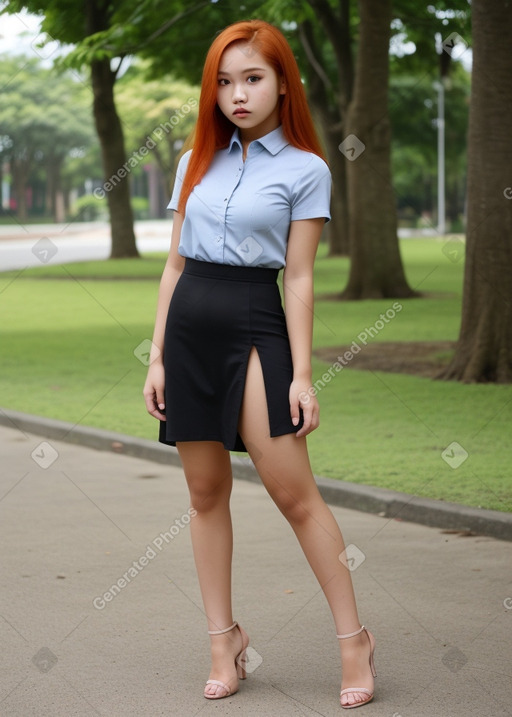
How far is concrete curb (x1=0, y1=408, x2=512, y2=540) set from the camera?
6.13 m

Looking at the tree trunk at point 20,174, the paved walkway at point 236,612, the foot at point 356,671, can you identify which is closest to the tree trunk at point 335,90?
the paved walkway at point 236,612

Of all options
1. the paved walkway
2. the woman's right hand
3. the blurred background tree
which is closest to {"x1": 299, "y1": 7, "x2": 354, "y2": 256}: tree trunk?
the paved walkway

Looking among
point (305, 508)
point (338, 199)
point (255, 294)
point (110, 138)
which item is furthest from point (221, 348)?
point (338, 199)

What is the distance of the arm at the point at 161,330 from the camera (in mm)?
3883

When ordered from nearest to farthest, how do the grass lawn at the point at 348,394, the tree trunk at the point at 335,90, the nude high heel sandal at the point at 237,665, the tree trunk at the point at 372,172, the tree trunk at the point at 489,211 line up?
the nude high heel sandal at the point at 237,665 < the grass lawn at the point at 348,394 < the tree trunk at the point at 489,211 < the tree trunk at the point at 372,172 < the tree trunk at the point at 335,90

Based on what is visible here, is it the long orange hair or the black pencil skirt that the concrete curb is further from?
the long orange hair

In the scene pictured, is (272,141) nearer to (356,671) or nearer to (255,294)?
(255,294)

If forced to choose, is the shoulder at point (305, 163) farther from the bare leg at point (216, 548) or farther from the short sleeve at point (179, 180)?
the bare leg at point (216, 548)

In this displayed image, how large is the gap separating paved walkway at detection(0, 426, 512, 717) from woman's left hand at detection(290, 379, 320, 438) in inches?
34.3

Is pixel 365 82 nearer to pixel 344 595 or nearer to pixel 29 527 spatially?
pixel 29 527

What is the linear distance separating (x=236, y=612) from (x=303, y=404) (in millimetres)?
1488

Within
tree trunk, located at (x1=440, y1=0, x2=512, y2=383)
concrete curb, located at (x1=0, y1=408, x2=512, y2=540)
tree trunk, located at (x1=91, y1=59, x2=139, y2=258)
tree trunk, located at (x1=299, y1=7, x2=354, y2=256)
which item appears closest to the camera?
concrete curb, located at (x1=0, y1=408, x2=512, y2=540)

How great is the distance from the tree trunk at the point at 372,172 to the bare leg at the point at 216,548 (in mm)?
14507

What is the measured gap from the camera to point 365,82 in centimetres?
1880
